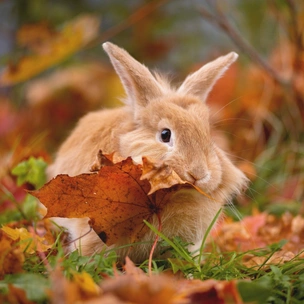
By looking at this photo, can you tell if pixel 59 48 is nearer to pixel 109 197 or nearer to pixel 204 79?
pixel 204 79

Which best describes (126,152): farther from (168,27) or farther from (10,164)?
(168,27)

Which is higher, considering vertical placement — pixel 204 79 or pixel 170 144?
pixel 204 79

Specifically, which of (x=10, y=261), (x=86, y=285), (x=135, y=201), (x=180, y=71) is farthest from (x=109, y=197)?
(x=180, y=71)

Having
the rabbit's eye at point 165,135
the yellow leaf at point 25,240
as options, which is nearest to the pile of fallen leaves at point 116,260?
the yellow leaf at point 25,240

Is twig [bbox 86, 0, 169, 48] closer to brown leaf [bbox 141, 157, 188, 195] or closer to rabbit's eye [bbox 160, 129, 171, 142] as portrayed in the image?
rabbit's eye [bbox 160, 129, 171, 142]

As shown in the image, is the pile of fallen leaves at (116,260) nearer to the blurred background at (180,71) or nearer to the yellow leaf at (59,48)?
the blurred background at (180,71)

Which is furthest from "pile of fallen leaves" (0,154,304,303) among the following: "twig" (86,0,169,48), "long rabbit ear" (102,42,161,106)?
"twig" (86,0,169,48)

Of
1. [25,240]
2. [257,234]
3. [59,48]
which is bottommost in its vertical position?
[257,234]
